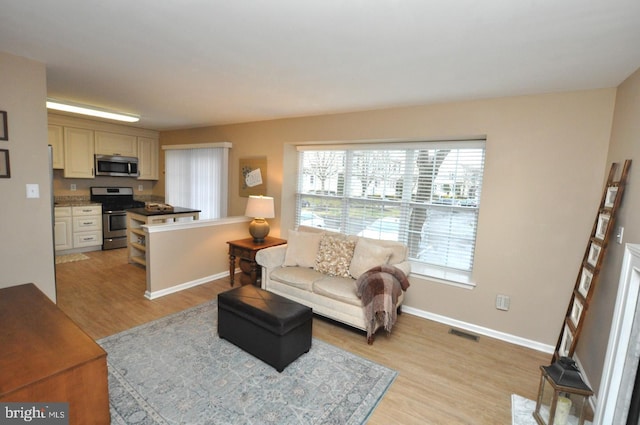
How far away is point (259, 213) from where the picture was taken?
4.10 m

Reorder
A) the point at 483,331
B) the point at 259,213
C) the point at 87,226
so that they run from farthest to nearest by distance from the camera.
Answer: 1. the point at 87,226
2. the point at 259,213
3. the point at 483,331

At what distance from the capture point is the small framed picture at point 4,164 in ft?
8.01

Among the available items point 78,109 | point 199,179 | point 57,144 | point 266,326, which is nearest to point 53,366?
point 266,326

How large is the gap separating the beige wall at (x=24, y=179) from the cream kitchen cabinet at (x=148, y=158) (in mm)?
3765

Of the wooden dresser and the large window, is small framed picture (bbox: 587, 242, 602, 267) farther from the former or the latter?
the wooden dresser

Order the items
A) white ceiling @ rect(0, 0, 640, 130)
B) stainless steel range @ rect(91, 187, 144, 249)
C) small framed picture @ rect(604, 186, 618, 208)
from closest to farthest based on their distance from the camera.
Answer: white ceiling @ rect(0, 0, 640, 130) < small framed picture @ rect(604, 186, 618, 208) < stainless steel range @ rect(91, 187, 144, 249)

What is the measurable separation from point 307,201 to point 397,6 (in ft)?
10.6

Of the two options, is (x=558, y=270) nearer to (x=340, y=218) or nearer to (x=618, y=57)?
(x=618, y=57)

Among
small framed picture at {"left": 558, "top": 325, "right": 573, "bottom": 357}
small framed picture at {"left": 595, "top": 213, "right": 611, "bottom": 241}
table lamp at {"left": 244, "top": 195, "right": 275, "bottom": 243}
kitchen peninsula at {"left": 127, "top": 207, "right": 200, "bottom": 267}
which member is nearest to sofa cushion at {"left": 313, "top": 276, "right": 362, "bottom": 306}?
table lamp at {"left": 244, "top": 195, "right": 275, "bottom": 243}

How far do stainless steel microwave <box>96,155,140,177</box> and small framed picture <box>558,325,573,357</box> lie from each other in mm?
6988

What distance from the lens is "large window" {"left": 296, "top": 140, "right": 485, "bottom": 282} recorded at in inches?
132

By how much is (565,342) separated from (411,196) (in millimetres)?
1968

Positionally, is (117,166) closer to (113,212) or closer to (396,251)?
(113,212)

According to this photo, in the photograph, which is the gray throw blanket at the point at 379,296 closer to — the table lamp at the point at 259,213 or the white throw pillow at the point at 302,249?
the white throw pillow at the point at 302,249
